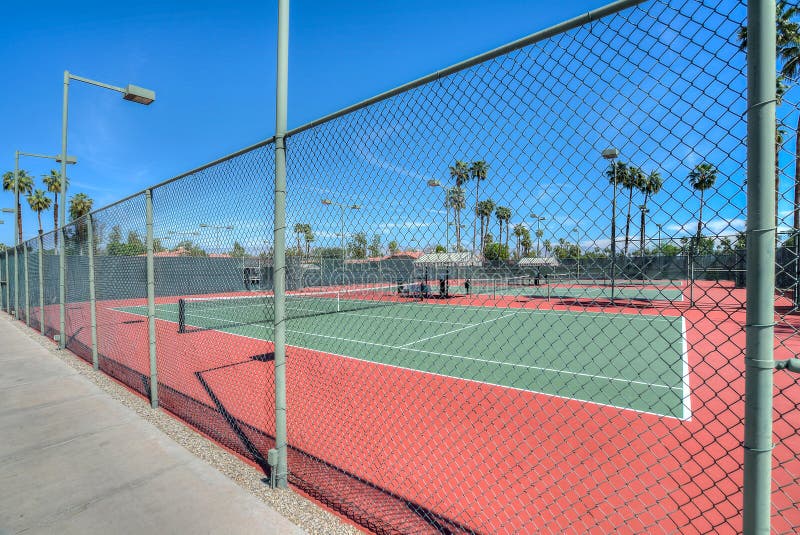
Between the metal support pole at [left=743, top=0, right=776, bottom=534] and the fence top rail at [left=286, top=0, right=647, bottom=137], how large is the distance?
1.86 ft

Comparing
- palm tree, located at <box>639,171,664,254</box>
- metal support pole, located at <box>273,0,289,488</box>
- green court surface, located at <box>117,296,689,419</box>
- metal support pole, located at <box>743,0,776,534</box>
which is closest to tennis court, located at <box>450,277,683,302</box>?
green court surface, located at <box>117,296,689,419</box>

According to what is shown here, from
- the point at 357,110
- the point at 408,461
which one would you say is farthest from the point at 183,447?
the point at 357,110

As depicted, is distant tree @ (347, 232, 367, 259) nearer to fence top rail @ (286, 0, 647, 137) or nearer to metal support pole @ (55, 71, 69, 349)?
fence top rail @ (286, 0, 647, 137)

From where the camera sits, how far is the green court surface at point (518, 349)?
6859 mm

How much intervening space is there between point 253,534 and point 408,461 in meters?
1.89

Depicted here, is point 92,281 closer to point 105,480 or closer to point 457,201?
point 105,480

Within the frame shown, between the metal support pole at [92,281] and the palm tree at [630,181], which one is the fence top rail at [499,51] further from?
the metal support pole at [92,281]

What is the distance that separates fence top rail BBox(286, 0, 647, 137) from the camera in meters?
1.78

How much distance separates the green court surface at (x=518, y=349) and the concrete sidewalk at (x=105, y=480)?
→ 5.57 feet

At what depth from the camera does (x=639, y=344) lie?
1146 centimetres

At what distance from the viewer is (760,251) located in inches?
52.3

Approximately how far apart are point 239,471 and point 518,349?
8.89 metres

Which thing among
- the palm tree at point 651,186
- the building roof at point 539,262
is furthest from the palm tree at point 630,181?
the building roof at point 539,262

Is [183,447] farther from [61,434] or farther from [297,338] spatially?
[297,338]
